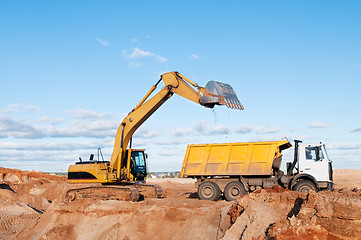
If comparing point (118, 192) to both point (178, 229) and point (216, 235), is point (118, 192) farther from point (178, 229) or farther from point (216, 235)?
point (216, 235)

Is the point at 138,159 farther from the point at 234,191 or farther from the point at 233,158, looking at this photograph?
the point at 234,191

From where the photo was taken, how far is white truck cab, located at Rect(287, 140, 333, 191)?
1727 centimetres

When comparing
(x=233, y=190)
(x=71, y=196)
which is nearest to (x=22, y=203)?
(x=71, y=196)

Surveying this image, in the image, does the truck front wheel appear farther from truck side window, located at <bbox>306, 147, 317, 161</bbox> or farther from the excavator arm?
the excavator arm

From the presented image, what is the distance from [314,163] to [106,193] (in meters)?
9.76

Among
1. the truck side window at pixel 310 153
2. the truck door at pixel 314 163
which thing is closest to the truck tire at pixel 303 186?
the truck door at pixel 314 163

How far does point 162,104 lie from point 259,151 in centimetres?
507

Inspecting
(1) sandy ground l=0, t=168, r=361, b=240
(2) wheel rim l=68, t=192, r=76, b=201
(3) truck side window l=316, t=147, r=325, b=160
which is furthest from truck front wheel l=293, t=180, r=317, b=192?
(2) wheel rim l=68, t=192, r=76, b=201

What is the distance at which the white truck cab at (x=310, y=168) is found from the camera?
17266 mm

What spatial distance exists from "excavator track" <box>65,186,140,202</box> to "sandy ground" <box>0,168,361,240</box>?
1128 millimetres

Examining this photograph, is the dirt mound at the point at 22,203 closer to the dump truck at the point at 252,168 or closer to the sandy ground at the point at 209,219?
the sandy ground at the point at 209,219

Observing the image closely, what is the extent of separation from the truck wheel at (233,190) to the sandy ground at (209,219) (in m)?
1.54

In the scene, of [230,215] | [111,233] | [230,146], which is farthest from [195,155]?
[230,215]

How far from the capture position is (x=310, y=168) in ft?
57.5
